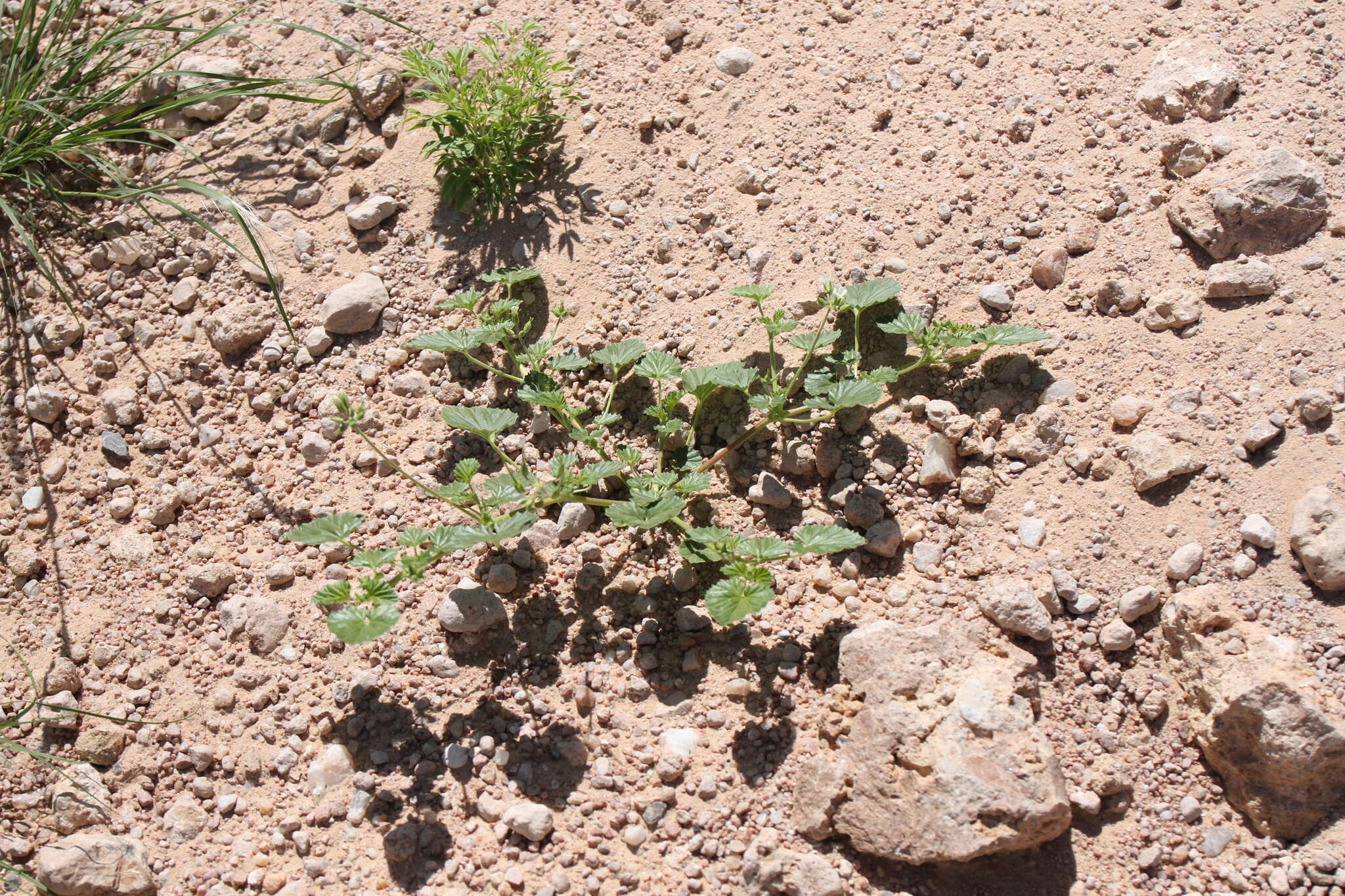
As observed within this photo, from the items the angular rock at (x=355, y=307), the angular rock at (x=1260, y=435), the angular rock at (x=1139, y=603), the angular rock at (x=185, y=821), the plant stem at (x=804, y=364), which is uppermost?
the angular rock at (x=355, y=307)

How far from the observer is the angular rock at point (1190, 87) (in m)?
3.42

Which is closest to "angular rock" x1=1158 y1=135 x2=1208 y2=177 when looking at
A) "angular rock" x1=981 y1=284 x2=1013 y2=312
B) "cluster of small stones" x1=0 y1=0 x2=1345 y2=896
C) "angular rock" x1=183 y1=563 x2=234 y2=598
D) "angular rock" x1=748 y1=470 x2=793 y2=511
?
"cluster of small stones" x1=0 y1=0 x2=1345 y2=896

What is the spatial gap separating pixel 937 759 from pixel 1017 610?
51 cm

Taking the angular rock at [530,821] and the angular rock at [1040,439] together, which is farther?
the angular rock at [1040,439]

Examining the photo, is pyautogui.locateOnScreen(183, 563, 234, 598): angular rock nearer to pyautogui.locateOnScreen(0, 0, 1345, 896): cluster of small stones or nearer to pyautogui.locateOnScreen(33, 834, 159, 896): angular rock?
pyautogui.locateOnScreen(0, 0, 1345, 896): cluster of small stones

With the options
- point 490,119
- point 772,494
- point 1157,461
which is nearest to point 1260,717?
point 1157,461

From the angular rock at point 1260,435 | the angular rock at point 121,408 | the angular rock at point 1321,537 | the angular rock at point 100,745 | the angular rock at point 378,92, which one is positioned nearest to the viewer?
the angular rock at point 1321,537

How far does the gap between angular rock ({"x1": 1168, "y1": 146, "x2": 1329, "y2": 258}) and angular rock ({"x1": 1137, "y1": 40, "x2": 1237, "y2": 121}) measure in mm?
324

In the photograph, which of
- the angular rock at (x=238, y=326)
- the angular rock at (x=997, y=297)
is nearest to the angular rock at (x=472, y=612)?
the angular rock at (x=238, y=326)

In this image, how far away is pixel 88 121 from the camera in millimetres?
4152

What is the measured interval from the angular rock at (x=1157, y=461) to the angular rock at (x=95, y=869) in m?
2.95

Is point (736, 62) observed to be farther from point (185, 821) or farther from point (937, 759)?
point (185, 821)

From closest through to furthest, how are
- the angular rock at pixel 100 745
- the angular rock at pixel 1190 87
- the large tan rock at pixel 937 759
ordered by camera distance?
the large tan rock at pixel 937 759 < the angular rock at pixel 100 745 < the angular rock at pixel 1190 87

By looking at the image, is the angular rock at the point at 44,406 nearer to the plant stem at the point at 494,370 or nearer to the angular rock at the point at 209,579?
the angular rock at the point at 209,579
